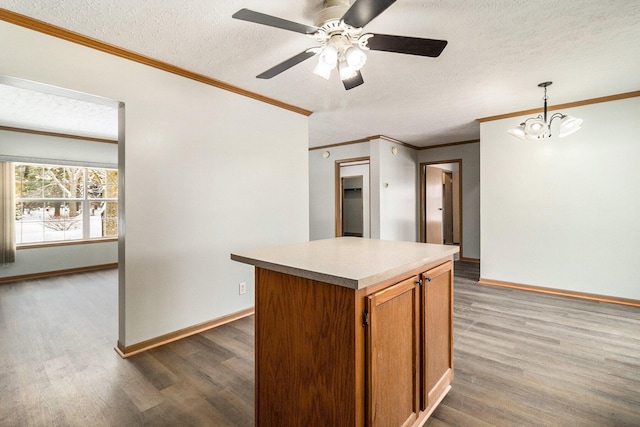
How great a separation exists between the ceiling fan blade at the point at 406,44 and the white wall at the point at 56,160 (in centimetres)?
581

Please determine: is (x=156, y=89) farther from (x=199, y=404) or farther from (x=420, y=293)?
(x=420, y=293)

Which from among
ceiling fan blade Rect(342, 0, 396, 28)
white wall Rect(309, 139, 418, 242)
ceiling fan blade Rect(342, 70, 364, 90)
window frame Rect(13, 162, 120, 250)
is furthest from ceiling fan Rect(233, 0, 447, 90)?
window frame Rect(13, 162, 120, 250)

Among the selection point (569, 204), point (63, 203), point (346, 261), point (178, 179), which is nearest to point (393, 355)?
point (346, 261)

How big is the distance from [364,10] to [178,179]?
2066 millimetres

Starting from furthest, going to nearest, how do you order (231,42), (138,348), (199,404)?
(138,348), (231,42), (199,404)

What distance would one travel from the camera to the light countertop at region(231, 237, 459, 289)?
112cm

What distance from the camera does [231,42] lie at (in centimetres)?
221

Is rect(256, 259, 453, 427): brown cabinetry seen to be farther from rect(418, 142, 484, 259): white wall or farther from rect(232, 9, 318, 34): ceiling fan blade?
rect(418, 142, 484, 259): white wall

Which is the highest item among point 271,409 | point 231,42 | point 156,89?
point 231,42

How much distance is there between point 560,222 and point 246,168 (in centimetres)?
396

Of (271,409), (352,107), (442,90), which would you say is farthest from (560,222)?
(271,409)

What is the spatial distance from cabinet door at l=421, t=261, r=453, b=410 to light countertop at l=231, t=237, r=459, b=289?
137 millimetres

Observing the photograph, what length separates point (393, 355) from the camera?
1.32 metres

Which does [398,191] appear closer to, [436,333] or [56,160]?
[436,333]
